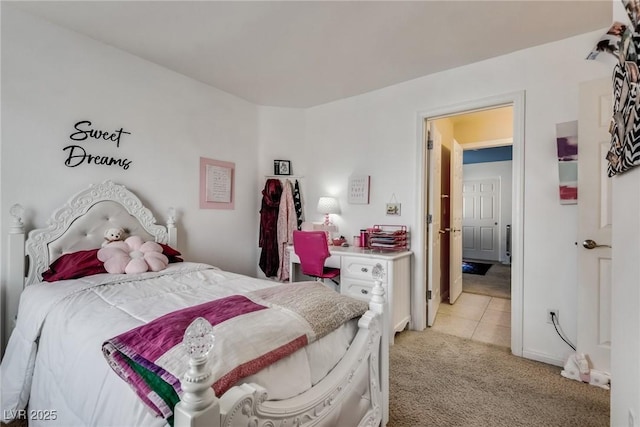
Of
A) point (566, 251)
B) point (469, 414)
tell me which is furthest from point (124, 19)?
point (566, 251)

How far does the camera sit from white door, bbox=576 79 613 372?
1.86 m

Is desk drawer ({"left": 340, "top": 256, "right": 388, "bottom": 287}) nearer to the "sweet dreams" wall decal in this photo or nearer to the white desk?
the white desk

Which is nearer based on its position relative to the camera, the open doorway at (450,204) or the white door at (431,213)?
the open doorway at (450,204)

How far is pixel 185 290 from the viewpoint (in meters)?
1.64

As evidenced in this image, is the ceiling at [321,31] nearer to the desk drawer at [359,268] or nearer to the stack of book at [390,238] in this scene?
the stack of book at [390,238]

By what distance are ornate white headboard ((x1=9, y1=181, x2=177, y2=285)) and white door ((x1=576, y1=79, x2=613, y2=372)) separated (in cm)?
327

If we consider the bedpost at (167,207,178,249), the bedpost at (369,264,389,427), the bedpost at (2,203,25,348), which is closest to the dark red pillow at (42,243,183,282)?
the bedpost at (2,203,25,348)

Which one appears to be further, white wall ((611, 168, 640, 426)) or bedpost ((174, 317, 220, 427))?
white wall ((611, 168, 640, 426))

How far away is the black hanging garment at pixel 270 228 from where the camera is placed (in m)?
3.38

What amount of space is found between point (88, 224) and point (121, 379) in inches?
68.6

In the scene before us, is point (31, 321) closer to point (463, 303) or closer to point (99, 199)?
point (99, 199)

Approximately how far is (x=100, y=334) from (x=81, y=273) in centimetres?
108

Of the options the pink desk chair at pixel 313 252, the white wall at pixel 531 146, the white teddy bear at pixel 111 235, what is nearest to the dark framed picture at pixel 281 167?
the white wall at pixel 531 146

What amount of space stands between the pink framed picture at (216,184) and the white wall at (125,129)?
0.24 ft
